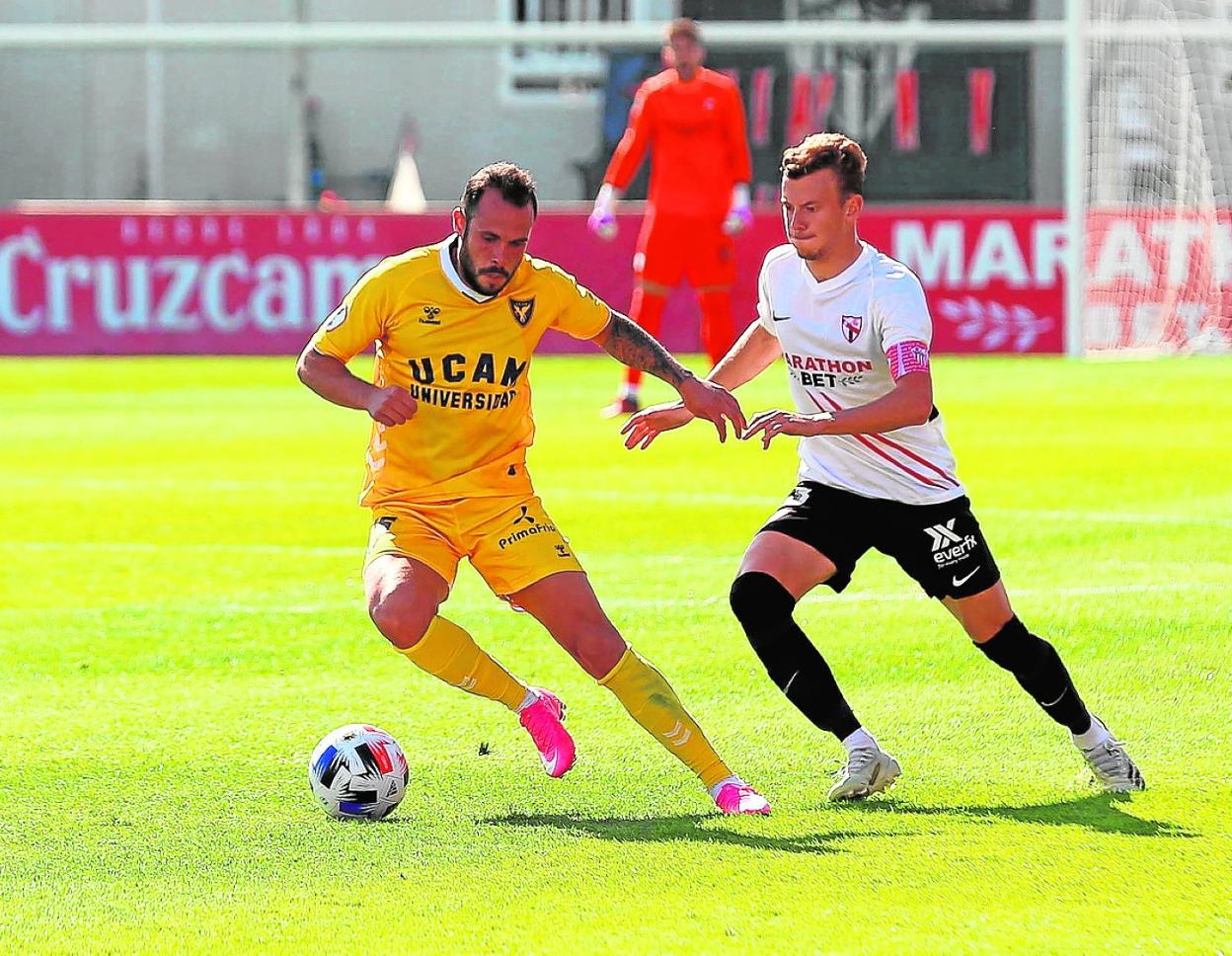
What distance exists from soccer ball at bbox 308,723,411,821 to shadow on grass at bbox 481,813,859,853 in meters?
0.26

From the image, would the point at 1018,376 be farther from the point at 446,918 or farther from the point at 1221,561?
the point at 446,918

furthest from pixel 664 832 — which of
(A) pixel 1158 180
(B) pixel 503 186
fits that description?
(A) pixel 1158 180

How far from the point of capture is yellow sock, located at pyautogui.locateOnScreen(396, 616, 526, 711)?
5.31 metres

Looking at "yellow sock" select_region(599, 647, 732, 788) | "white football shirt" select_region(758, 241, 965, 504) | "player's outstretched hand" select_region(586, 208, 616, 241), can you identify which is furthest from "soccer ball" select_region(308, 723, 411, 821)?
"player's outstretched hand" select_region(586, 208, 616, 241)

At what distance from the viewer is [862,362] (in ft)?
17.6

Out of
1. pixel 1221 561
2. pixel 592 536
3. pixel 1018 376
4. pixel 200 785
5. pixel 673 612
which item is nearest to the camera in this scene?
pixel 200 785

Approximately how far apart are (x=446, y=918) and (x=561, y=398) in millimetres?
12047

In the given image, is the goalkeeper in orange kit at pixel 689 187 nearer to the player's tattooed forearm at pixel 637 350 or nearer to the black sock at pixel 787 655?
the player's tattooed forearm at pixel 637 350

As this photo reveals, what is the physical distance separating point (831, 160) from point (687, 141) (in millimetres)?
9934

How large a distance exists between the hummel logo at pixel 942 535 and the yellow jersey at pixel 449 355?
1.08 m

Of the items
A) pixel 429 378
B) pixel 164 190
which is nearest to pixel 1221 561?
pixel 429 378

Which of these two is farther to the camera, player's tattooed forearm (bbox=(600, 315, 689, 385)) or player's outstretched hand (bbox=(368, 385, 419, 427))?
player's tattooed forearm (bbox=(600, 315, 689, 385))

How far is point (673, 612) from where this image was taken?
7691mm

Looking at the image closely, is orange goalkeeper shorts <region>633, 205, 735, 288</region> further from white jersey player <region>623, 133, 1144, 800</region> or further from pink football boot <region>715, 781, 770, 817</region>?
pink football boot <region>715, 781, 770, 817</region>
